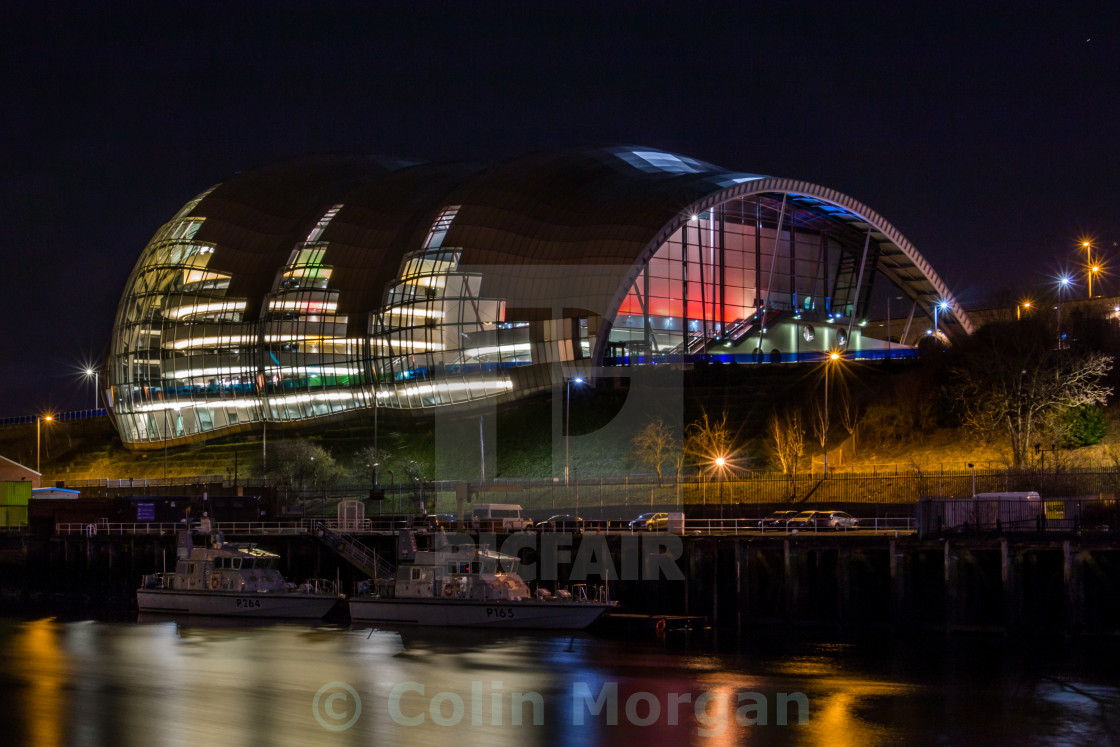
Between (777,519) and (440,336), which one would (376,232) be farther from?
(777,519)

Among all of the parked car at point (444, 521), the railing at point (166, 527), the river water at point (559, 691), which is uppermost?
the parked car at point (444, 521)

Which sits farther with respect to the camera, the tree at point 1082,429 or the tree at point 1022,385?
the tree at point 1022,385

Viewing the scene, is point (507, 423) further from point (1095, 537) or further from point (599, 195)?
point (1095, 537)

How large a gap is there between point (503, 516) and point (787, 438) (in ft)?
73.0

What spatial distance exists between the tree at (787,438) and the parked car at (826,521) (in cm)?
1455

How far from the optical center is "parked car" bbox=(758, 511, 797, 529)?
63562 mm

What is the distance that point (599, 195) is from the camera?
357 feet

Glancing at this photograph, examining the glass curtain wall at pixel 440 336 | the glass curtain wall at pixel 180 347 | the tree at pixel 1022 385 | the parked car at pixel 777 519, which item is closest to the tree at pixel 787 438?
the tree at pixel 1022 385

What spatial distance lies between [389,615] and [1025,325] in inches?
1758

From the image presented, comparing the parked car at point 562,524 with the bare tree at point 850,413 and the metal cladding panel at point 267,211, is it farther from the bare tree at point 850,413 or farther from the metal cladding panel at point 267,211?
the metal cladding panel at point 267,211

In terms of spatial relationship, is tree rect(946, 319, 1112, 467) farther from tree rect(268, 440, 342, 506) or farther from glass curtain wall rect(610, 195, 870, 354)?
tree rect(268, 440, 342, 506)

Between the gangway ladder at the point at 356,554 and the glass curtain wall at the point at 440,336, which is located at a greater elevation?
the glass curtain wall at the point at 440,336

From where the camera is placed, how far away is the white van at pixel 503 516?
216 feet

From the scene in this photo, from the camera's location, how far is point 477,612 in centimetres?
5688
